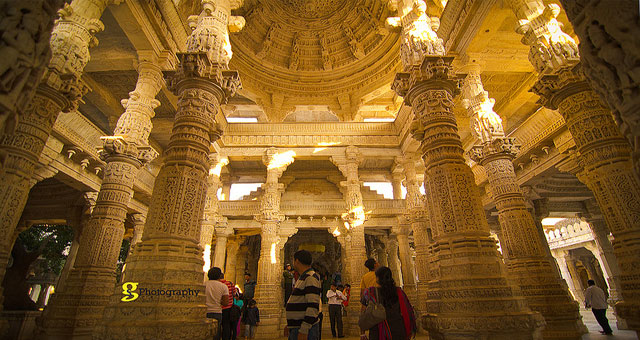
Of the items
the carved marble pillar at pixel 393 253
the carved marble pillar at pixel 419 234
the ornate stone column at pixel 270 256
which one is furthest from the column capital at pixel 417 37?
the carved marble pillar at pixel 393 253

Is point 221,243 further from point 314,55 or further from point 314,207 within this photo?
point 314,55

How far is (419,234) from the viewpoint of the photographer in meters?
10.9

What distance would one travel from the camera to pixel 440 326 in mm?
3596

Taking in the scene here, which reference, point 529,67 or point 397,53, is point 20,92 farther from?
point 397,53

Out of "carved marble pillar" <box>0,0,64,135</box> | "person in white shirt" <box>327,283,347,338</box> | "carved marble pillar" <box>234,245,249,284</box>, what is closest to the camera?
"carved marble pillar" <box>0,0,64,135</box>

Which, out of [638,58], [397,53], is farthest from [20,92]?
[397,53]

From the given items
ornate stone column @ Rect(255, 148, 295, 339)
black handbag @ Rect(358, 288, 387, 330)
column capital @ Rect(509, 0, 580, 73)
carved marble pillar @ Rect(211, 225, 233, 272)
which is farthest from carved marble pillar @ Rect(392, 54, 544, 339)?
carved marble pillar @ Rect(211, 225, 233, 272)

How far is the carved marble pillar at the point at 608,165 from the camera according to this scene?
3.77 meters

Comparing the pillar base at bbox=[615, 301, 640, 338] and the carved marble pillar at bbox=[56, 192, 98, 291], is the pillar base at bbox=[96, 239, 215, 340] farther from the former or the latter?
the carved marble pillar at bbox=[56, 192, 98, 291]

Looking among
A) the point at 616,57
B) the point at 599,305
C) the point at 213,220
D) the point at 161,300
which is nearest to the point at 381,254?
the point at 213,220

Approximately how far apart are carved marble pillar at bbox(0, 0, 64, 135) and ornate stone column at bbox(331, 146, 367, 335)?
9768 mm

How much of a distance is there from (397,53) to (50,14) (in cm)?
1335

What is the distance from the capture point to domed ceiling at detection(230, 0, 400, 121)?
14.1 meters

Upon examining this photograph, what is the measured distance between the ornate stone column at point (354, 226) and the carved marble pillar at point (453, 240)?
638 centimetres
